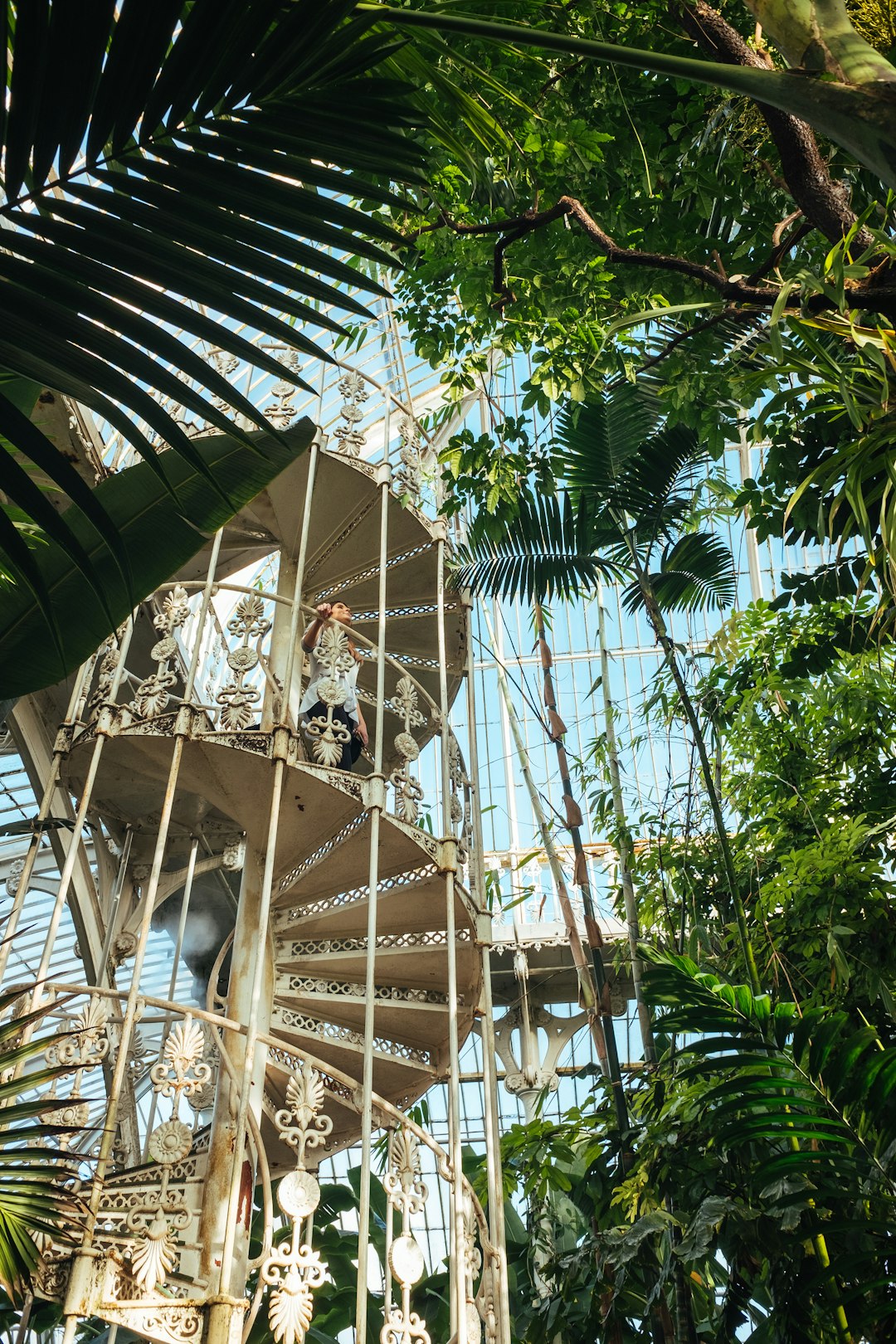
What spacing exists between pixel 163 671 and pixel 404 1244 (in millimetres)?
2558

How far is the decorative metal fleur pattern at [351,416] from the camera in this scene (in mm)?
6281

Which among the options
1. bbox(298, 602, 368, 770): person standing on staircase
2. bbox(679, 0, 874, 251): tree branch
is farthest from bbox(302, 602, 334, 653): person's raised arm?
bbox(679, 0, 874, 251): tree branch

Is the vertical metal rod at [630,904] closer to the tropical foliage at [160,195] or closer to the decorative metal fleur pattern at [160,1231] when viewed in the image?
the decorative metal fleur pattern at [160,1231]

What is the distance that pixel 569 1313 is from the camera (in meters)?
5.18

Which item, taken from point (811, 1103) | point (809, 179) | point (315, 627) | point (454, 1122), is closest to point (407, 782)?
point (315, 627)

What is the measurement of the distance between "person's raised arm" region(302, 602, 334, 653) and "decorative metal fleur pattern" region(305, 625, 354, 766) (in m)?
0.26

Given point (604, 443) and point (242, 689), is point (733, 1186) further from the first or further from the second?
point (604, 443)


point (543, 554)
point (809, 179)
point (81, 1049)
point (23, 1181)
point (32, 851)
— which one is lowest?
point (23, 1181)

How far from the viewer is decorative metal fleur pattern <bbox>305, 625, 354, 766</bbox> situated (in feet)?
17.1

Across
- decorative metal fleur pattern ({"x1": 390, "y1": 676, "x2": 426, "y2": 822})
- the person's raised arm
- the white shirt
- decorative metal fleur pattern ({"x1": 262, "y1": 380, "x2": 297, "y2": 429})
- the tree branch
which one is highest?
decorative metal fleur pattern ({"x1": 262, "y1": 380, "x2": 297, "y2": 429})

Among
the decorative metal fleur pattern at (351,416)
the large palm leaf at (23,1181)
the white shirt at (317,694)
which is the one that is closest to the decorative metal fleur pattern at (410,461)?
the decorative metal fleur pattern at (351,416)

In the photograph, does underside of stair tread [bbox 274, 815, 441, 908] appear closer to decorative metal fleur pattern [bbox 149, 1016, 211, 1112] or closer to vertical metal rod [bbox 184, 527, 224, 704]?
vertical metal rod [bbox 184, 527, 224, 704]

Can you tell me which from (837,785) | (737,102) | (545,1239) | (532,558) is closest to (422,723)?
(532,558)

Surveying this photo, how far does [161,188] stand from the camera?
3.77 ft
